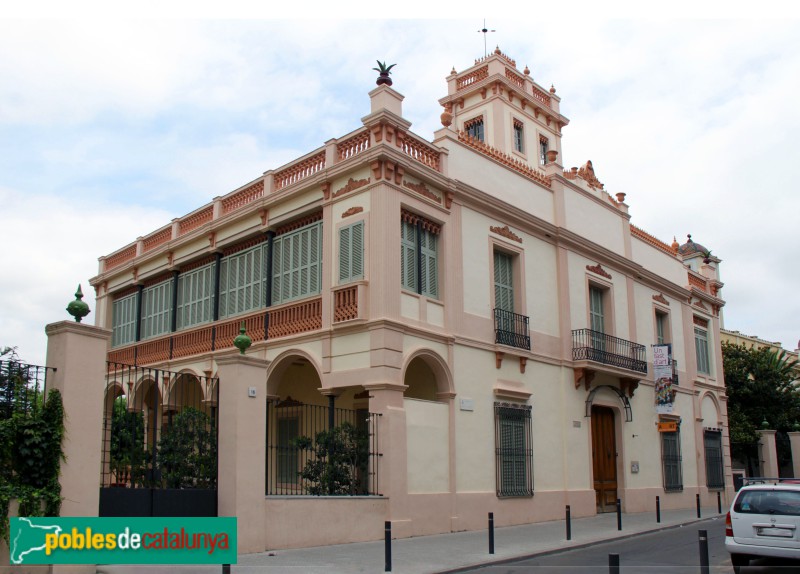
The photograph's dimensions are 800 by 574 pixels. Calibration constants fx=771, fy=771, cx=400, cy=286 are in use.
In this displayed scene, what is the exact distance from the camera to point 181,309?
24812mm

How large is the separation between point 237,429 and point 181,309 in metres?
13.0

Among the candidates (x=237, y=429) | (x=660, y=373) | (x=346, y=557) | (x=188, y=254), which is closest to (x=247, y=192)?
(x=188, y=254)

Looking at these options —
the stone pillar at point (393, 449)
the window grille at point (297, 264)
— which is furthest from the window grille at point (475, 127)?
the stone pillar at point (393, 449)

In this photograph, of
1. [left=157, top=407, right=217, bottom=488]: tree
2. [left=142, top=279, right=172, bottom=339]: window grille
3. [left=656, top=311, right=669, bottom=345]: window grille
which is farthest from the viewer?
[left=656, top=311, right=669, bottom=345]: window grille

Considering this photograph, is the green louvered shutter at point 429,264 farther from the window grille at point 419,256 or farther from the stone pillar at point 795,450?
the stone pillar at point 795,450

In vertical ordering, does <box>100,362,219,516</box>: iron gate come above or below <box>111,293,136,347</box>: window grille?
below

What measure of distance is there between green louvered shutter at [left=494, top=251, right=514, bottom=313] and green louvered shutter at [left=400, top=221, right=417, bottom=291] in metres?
3.28

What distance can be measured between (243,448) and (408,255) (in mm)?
6911

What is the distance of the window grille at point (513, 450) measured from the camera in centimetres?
1917

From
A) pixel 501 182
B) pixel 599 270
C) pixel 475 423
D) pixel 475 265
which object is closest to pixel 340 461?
pixel 475 423

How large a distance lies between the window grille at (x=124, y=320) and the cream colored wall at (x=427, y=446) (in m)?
14.0

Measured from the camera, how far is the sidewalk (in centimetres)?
1138

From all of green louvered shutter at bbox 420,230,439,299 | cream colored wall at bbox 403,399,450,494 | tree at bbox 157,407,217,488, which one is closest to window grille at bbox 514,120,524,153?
green louvered shutter at bbox 420,230,439,299

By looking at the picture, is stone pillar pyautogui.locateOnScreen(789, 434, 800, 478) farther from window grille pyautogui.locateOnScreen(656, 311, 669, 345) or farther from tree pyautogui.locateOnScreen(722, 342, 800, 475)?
window grille pyautogui.locateOnScreen(656, 311, 669, 345)
